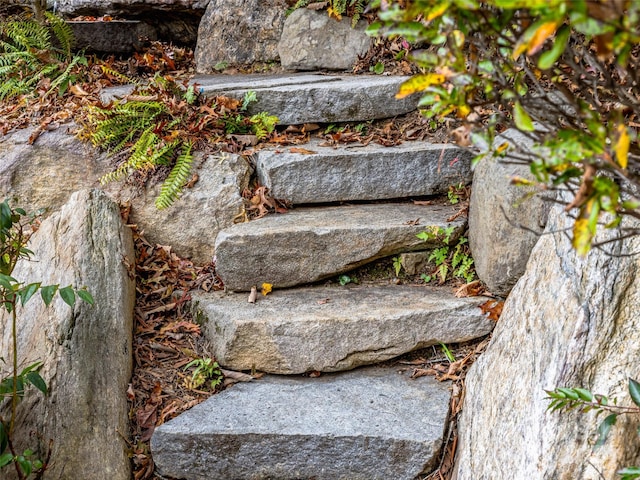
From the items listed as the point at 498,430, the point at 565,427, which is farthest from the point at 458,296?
the point at 565,427

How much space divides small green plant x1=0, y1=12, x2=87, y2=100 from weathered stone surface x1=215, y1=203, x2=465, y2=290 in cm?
225

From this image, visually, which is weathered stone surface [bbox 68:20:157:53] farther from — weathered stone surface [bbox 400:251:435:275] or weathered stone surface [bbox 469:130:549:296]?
weathered stone surface [bbox 469:130:549:296]

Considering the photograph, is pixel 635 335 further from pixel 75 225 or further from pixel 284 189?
pixel 75 225

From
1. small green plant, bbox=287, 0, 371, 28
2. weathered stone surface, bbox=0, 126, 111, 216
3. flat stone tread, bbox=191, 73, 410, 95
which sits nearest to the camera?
weathered stone surface, bbox=0, 126, 111, 216

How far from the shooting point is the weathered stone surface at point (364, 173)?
159 inches

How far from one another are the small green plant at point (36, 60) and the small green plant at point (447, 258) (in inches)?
124

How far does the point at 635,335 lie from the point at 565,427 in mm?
388

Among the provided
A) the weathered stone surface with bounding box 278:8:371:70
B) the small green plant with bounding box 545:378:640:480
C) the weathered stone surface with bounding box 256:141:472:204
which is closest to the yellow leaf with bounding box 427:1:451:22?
the small green plant with bounding box 545:378:640:480

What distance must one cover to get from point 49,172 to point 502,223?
9.96 feet

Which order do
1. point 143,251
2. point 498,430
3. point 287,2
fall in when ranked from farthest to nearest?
1. point 287,2
2. point 143,251
3. point 498,430

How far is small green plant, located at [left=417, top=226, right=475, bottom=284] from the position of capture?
3.58m

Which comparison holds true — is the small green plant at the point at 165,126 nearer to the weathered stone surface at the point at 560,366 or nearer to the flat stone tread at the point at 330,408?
the flat stone tread at the point at 330,408

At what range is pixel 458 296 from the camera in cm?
340

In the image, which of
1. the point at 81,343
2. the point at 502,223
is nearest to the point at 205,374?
the point at 81,343
